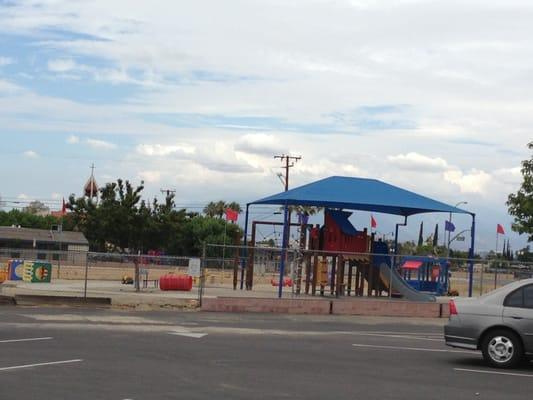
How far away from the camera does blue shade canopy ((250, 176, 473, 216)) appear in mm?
28562

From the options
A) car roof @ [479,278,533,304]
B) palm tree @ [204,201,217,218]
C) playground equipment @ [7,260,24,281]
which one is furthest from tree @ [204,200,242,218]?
car roof @ [479,278,533,304]

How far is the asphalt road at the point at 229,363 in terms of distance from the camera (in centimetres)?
1084

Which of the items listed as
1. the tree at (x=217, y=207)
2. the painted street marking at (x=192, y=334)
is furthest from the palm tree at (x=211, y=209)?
the painted street marking at (x=192, y=334)

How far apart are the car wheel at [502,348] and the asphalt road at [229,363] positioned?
21 cm

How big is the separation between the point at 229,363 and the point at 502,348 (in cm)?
427

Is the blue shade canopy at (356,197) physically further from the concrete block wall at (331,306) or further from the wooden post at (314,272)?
the concrete block wall at (331,306)

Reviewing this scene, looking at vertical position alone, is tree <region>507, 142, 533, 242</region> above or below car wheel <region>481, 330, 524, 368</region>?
above

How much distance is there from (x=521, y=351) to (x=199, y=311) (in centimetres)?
1239

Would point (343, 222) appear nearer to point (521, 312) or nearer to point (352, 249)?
point (352, 249)

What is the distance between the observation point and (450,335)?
46.1 feet

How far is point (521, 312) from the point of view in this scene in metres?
13.6

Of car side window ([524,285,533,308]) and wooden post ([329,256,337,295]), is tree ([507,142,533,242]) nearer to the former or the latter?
wooden post ([329,256,337,295])

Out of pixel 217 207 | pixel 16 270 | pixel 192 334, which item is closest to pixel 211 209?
pixel 217 207

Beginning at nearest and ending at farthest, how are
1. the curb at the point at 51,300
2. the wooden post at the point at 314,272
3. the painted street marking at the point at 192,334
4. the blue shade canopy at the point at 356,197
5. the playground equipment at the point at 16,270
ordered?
the painted street marking at the point at 192,334 < the curb at the point at 51,300 < the wooden post at the point at 314,272 < the blue shade canopy at the point at 356,197 < the playground equipment at the point at 16,270
